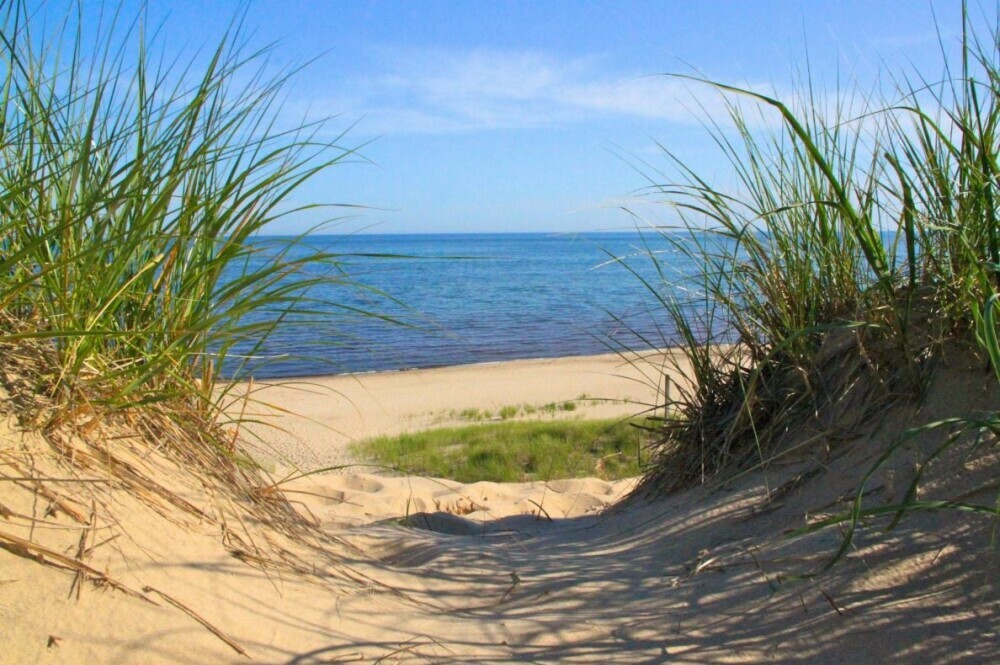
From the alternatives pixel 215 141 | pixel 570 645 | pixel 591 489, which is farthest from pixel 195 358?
pixel 591 489

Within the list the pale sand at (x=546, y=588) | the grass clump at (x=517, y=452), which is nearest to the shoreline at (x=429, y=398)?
the grass clump at (x=517, y=452)

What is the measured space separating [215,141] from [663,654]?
6.57 ft

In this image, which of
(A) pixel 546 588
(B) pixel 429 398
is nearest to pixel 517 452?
(A) pixel 546 588

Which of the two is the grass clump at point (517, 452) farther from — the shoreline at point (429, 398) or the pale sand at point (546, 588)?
the pale sand at point (546, 588)

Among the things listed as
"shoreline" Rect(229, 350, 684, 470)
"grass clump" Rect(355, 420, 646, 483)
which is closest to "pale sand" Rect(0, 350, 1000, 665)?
"grass clump" Rect(355, 420, 646, 483)

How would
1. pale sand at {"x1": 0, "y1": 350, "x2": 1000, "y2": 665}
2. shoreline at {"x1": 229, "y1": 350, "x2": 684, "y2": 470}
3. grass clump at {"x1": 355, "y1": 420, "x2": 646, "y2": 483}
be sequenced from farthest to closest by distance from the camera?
1. shoreline at {"x1": 229, "y1": 350, "x2": 684, "y2": 470}
2. grass clump at {"x1": 355, "y1": 420, "x2": 646, "y2": 483}
3. pale sand at {"x1": 0, "y1": 350, "x2": 1000, "y2": 665}

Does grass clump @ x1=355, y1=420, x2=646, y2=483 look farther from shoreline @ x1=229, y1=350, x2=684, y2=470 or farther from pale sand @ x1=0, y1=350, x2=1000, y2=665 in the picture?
pale sand @ x1=0, y1=350, x2=1000, y2=665

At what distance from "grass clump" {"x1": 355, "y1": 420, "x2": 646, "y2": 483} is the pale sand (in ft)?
10.9

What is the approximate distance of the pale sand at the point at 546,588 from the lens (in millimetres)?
1870

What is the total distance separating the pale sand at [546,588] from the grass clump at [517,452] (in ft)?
Answer: 10.9

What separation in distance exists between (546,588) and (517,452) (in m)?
4.66

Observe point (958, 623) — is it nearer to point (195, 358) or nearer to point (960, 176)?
point (960, 176)

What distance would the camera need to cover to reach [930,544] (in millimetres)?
2191

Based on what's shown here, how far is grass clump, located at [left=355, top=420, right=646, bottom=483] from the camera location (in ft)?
21.8
